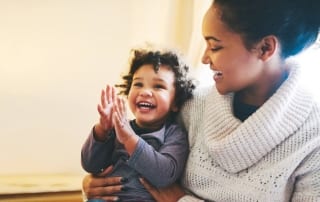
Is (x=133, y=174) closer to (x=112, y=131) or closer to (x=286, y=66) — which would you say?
(x=112, y=131)

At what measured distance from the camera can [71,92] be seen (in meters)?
1.92

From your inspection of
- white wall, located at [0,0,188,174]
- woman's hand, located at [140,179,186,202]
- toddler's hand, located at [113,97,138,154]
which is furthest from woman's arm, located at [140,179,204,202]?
white wall, located at [0,0,188,174]

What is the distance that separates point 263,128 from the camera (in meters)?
1.04

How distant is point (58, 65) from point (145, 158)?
0.94m

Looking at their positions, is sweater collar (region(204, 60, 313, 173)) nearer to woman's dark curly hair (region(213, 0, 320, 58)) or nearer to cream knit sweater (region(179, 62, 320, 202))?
cream knit sweater (region(179, 62, 320, 202))

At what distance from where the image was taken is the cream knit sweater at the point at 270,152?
40.6 inches

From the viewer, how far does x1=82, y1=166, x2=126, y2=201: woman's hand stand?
1.18 m

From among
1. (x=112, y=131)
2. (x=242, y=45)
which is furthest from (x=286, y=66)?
(x=112, y=131)

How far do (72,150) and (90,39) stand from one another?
1.62ft

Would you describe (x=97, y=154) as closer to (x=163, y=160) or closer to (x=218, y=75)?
(x=163, y=160)

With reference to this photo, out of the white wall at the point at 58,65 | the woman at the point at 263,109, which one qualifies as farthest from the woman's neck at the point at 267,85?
the white wall at the point at 58,65

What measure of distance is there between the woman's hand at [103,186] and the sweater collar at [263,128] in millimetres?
276

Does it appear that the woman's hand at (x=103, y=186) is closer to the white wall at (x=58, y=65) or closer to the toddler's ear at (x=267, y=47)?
the toddler's ear at (x=267, y=47)

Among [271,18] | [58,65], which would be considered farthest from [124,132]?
[58,65]
